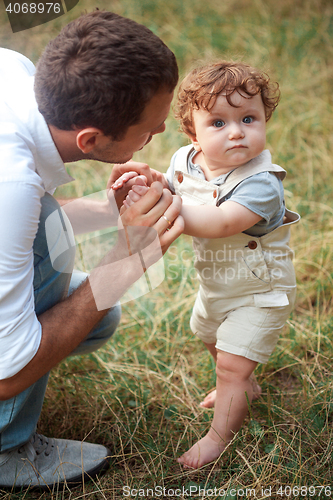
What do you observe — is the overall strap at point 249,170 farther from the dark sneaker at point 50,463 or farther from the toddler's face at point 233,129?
the dark sneaker at point 50,463

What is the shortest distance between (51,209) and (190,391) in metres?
1.07

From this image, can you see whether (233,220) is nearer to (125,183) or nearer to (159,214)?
(159,214)

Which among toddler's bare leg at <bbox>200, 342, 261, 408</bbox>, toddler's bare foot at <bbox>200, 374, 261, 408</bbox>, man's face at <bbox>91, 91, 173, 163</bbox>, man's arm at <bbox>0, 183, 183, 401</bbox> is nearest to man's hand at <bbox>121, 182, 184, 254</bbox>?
man's arm at <bbox>0, 183, 183, 401</bbox>

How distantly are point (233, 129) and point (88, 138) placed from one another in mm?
470

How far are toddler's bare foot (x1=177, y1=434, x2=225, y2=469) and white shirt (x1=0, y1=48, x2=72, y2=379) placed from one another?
2.52 feet

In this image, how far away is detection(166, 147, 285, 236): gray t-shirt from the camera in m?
1.55

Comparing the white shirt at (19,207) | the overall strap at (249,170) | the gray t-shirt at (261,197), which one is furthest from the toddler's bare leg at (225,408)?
the white shirt at (19,207)

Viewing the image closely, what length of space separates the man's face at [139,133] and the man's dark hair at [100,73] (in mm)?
35

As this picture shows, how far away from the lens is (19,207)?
129cm

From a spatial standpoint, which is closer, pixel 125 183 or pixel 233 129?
pixel 233 129

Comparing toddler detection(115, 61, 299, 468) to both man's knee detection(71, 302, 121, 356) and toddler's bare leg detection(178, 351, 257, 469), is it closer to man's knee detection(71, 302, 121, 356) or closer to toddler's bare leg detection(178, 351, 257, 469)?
toddler's bare leg detection(178, 351, 257, 469)

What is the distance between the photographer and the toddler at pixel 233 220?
1561 mm

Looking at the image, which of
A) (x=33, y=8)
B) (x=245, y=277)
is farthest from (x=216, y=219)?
(x=33, y=8)

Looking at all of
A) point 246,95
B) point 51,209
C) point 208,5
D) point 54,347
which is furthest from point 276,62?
point 54,347
